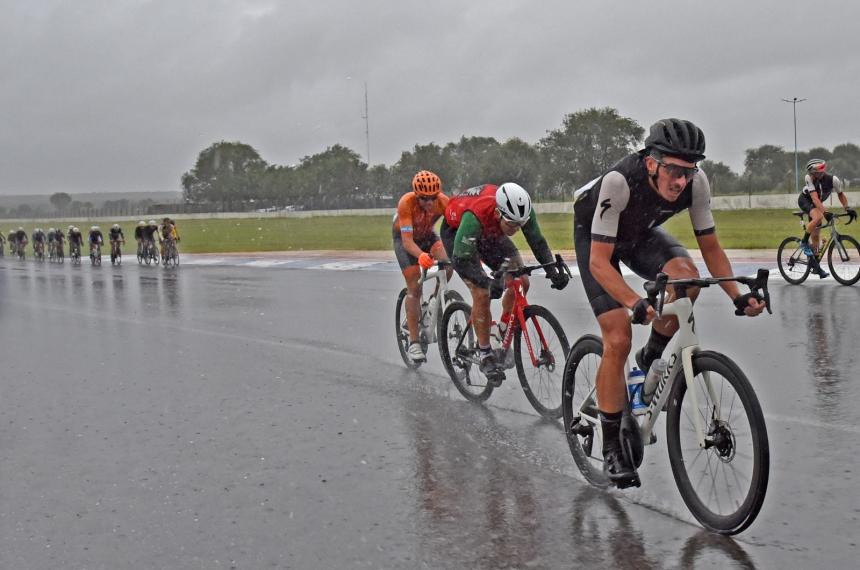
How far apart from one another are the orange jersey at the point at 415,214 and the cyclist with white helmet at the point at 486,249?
1.46 m

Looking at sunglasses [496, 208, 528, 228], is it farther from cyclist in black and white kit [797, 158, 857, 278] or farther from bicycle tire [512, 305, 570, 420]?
cyclist in black and white kit [797, 158, 857, 278]

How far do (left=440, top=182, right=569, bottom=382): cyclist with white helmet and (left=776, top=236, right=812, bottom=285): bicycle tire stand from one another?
30.8 ft

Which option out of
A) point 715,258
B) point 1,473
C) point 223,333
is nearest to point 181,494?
point 1,473

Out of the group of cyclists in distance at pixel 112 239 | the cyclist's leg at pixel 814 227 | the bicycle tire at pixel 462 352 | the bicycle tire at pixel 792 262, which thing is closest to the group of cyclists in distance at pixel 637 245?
the bicycle tire at pixel 462 352

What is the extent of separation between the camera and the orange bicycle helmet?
8914 millimetres

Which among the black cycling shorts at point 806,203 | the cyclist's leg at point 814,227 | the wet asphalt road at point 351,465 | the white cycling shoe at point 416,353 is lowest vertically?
the wet asphalt road at point 351,465

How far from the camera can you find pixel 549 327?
23.6ft

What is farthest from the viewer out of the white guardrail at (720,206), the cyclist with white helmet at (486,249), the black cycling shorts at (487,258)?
the white guardrail at (720,206)

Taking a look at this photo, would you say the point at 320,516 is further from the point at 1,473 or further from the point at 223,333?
the point at 223,333

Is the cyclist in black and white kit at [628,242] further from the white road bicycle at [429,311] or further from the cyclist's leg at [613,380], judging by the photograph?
the white road bicycle at [429,311]

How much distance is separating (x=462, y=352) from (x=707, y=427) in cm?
361

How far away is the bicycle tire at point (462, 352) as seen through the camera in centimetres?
806

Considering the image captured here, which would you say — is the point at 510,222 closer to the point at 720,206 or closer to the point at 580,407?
the point at 580,407

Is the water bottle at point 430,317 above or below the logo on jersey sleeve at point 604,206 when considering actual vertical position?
below
